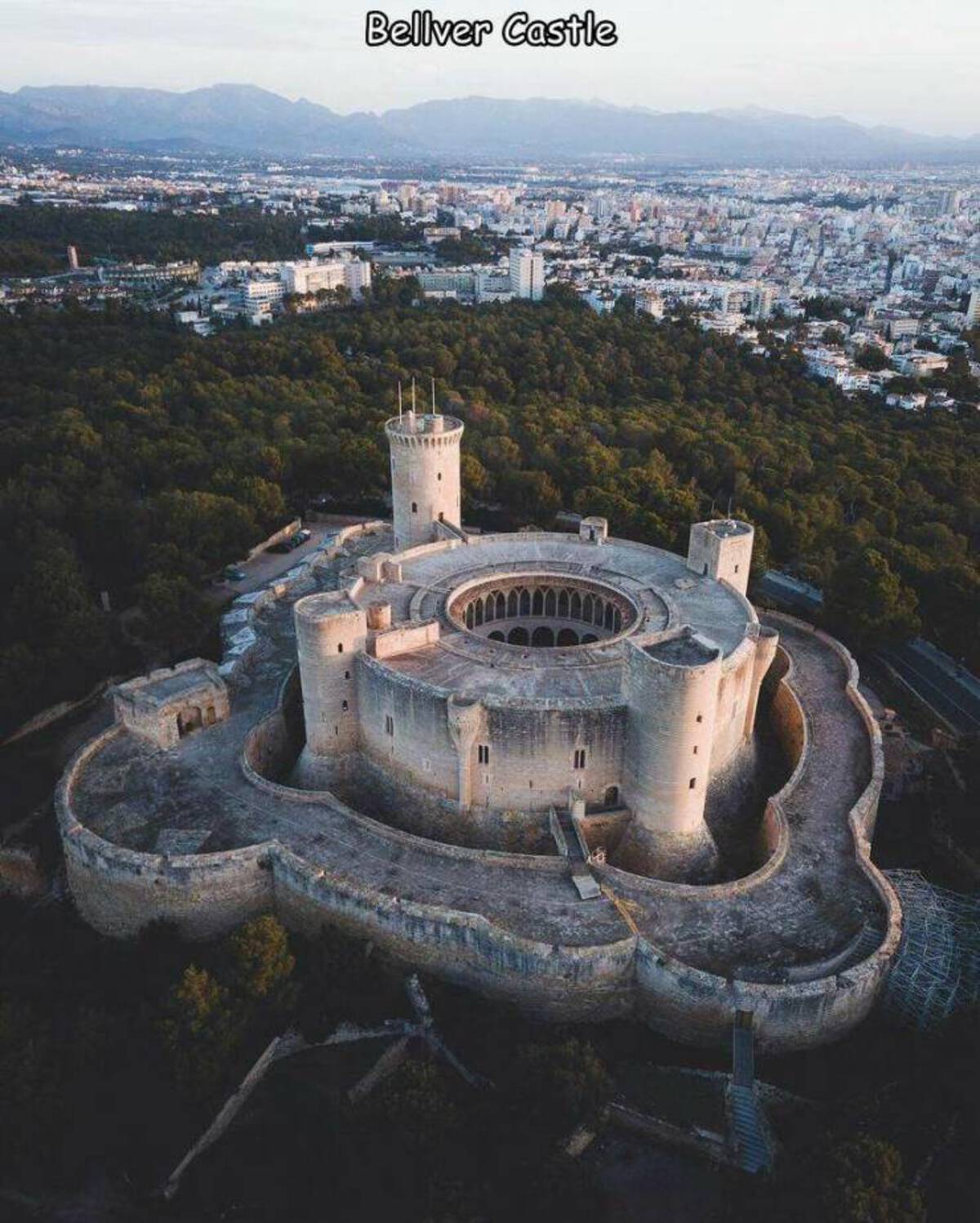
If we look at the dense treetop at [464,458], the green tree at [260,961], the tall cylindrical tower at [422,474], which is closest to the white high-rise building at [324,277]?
the dense treetop at [464,458]

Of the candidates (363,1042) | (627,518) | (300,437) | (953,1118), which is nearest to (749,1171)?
(953,1118)

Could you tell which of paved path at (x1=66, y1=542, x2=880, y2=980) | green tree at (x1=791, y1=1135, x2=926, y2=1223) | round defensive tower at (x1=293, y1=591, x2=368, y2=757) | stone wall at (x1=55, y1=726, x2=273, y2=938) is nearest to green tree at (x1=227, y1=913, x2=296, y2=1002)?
stone wall at (x1=55, y1=726, x2=273, y2=938)

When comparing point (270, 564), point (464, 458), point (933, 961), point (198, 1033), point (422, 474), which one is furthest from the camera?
point (464, 458)

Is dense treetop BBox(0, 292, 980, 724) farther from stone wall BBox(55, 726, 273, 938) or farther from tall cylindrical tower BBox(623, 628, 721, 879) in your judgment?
tall cylindrical tower BBox(623, 628, 721, 879)

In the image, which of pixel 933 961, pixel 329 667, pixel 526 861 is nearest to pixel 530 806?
pixel 526 861

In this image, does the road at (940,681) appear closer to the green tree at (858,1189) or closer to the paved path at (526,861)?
the paved path at (526,861)

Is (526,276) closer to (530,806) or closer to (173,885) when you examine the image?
(530,806)

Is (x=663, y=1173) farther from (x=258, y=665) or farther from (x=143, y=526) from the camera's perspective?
(x=143, y=526)
